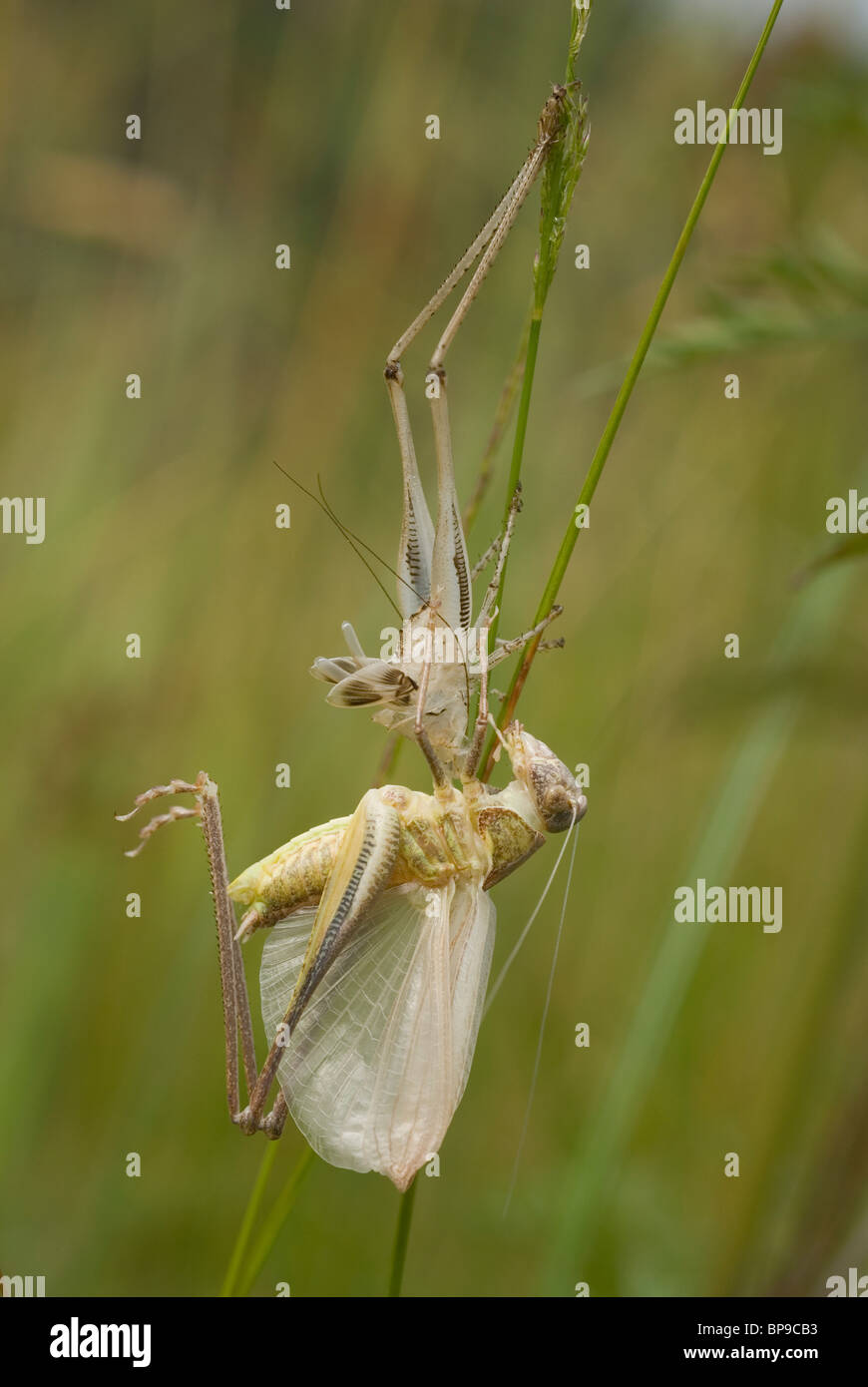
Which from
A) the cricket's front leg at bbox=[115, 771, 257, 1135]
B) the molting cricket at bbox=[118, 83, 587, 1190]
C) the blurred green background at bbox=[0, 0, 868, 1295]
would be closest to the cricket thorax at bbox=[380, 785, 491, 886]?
the molting cricket at bbox=[118, 83, 587, 1190]

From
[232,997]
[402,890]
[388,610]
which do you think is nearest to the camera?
[232,997]

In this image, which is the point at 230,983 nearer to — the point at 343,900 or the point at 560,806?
the point at 343,900

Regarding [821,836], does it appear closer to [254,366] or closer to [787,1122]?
[787,1122]

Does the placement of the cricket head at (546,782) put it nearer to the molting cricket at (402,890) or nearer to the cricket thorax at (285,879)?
the molting cricket at (402,890)

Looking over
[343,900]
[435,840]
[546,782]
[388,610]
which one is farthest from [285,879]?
[388,610]

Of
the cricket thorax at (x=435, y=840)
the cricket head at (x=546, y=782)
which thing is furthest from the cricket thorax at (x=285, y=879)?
the cricket head at (x=546, y=782)

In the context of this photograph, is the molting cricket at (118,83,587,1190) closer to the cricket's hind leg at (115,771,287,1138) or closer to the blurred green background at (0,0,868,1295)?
the cricket's hind leg at (115,771,287,1138)
